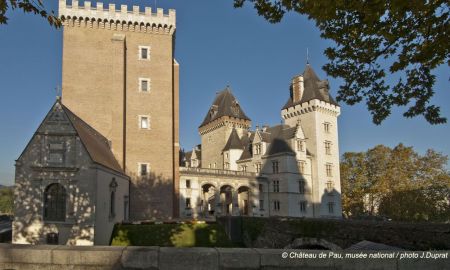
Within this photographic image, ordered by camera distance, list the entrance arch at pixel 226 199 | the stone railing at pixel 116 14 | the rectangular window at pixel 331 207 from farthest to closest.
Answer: the rectangular window at pixel 331 207 → the entrance arch at pixel 226 199 → the stone railing at pixel 116 14

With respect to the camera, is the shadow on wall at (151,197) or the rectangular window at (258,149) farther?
the rectangular window at (258,149)

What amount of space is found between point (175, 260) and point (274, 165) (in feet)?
157

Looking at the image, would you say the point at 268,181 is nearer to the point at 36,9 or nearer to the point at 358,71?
the point at 358,71

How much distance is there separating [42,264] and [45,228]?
18.7m

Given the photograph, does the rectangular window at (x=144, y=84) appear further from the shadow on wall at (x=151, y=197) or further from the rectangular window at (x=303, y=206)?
the rectangular window at (x=303, y=206)

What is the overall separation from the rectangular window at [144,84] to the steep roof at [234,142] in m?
23.8

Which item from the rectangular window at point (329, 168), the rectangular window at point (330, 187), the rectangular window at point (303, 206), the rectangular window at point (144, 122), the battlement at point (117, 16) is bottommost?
the rectangular window at point (303, 206)

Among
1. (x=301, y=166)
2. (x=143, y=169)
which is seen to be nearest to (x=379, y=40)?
(x=143, y=169)

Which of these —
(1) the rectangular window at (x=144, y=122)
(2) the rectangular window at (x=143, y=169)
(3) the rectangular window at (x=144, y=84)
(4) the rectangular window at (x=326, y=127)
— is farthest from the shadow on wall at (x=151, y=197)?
(4) the rectangular window at (x=326, y=127)

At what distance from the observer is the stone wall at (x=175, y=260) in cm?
548

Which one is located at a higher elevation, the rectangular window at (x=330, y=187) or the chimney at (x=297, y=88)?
the chimney at (x=297, y=88)

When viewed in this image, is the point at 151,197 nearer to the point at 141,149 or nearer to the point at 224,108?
the point at 141,149

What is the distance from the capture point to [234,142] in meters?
58.5

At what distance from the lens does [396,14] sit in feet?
25.5
